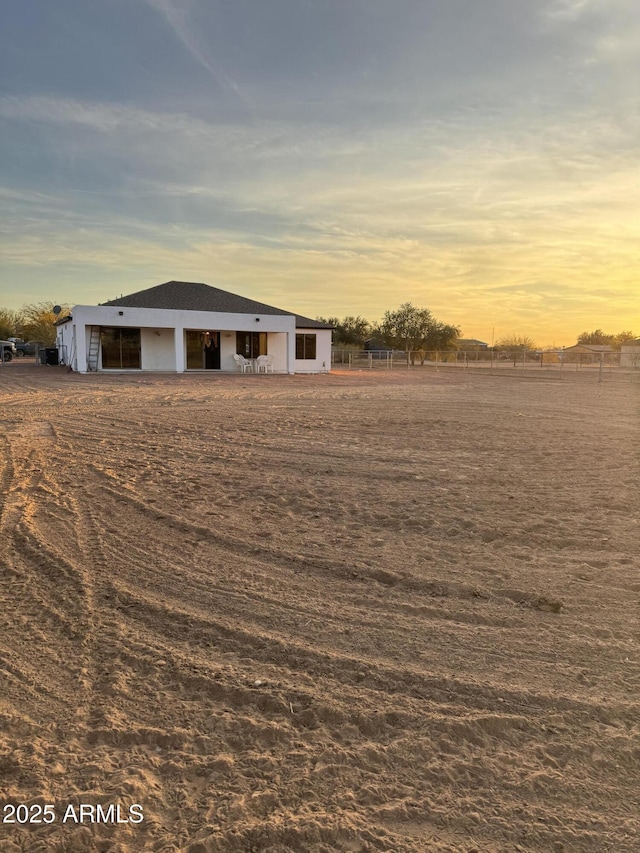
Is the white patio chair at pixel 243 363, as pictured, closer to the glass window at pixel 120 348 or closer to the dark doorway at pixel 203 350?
the dark doorway at pixel 203 350

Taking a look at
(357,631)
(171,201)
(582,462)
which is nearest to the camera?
(357,631)

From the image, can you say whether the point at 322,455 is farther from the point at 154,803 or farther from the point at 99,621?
the point at 154,803

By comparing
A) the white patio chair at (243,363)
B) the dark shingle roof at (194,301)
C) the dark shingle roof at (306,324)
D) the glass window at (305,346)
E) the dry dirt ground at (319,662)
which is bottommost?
the dry dirt ground at (319,662)

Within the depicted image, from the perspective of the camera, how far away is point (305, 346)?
1346 inches

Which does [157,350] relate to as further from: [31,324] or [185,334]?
[31,324]

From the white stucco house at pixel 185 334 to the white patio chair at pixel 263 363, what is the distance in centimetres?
64

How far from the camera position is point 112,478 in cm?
674

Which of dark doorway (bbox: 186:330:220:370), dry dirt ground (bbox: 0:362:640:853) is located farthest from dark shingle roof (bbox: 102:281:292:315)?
dry dirt ground (bbox: 0:362:640:853)

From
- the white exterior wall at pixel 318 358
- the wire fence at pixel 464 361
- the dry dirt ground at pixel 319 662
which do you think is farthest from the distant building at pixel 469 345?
the dry dirt ground at pixel 319 662

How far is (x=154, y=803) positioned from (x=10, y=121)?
24.0 m

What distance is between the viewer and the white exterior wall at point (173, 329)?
87.4ft

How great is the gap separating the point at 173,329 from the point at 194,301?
3.08 metres

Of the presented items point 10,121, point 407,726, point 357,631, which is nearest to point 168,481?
point 357,631

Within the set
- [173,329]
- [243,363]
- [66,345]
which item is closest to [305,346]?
[243,363]
